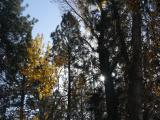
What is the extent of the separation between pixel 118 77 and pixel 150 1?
3180 millimetres

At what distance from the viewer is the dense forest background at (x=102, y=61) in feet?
11.6

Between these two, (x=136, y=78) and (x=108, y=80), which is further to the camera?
(x=108, y=80)

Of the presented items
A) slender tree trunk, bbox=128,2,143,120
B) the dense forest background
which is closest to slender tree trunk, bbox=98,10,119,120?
the dense forest background

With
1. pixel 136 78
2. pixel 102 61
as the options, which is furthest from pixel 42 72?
pixel 136 78

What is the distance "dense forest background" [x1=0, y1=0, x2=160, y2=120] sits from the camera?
11.6 ft

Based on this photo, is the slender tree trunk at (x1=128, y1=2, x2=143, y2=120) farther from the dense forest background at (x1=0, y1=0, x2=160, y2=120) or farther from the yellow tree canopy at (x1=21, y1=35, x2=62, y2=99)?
the yellow tree canopy at (x1=21, y1=35, x2=62, y2=99)

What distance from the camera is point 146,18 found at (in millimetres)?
3965

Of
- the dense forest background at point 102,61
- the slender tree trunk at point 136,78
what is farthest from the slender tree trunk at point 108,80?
the slender tree trunk at point 136,78

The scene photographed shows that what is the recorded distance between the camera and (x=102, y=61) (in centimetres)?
568

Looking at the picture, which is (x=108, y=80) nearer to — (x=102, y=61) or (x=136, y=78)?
(x=102, y=61)

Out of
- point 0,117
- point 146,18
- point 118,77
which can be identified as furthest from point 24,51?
point 146,18

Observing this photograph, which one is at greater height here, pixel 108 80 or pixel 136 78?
pixel 108 80

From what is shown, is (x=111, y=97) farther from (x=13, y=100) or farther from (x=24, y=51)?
(x=13, y=100)

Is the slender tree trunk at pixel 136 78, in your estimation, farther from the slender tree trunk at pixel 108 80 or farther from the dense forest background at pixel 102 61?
the slender tree trunk at pixel 108 80
